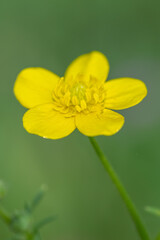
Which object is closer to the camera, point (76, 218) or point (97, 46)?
point (76, 218)

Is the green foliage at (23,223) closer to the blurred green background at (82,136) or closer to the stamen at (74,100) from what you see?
the stamen at (74,100)

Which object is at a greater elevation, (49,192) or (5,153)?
(5,153)

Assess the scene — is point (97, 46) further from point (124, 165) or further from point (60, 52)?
point (124, 165)

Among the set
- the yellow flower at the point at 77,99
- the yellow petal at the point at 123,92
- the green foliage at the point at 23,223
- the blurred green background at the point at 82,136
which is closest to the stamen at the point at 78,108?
the yellow flower at the point at 77,99

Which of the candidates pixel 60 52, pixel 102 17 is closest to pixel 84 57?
pixel 60 52

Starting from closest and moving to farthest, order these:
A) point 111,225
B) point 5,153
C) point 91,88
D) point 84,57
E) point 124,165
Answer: point 91,88
point 84,57
point 111,225
point 124,165
point 5,153

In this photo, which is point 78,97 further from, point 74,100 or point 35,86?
point 35,86

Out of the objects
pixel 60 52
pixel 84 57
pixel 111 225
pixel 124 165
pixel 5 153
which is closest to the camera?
pixel 84 57
